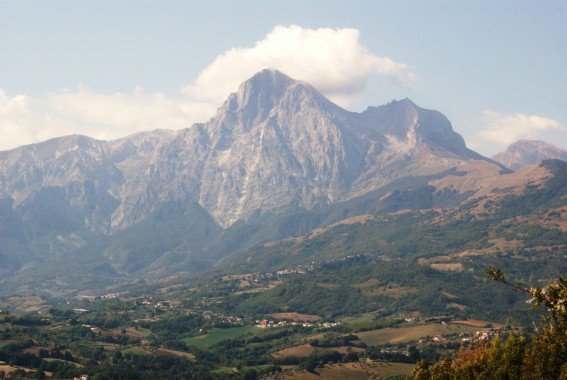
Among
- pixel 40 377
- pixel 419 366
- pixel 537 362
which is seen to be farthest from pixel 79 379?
pixel 537 362

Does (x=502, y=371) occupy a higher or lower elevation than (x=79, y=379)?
higher

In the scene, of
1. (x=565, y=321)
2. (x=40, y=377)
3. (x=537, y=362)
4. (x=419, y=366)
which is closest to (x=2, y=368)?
(x=40, y=377)

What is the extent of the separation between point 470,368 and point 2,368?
147m

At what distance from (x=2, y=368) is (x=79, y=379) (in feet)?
72.9

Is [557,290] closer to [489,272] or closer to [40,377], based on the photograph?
[489,272]

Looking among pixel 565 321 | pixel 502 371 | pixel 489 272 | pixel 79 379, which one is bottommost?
pixel 79 379

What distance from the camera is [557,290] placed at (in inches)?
1479

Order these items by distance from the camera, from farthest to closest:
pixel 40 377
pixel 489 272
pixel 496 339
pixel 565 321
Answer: pixel 40 377, pixel 496 339, pixel 565 321, pixel 489 272

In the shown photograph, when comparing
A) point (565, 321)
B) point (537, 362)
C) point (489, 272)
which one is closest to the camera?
point (489, 272)

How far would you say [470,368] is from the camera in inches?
3858

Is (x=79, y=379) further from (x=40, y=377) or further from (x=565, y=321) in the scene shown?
(x=565, y=321)

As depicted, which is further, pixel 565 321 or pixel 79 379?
pixel 79 379

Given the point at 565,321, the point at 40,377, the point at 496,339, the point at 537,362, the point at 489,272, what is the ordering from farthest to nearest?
1. the point at 40,377
2. the point at 496,339
3. the point at 537,362
4. the point at 565,321
5. the point at 489,272

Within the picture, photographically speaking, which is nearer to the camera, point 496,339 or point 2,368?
point 496,339
